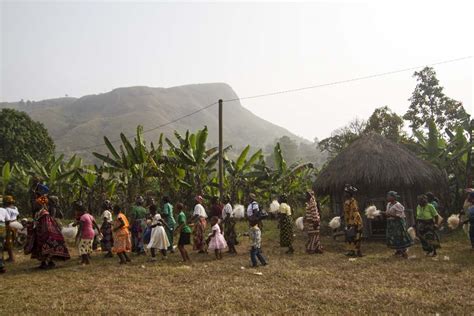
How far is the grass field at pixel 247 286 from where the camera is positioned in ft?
19.4

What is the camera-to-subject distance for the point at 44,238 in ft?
29.0

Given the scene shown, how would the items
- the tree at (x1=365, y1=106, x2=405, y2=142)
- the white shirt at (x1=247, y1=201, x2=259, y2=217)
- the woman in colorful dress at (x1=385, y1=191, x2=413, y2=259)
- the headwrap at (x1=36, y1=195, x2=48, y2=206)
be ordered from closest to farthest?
the headwrap at (x1=36, y1=195, x2=48, y2=206) → the woman in colorful dress at (x1=385, y1=191, x2=413, y2=259) → the white shirt at (x1=247, y1=201, x2=259, y2=217) → the tree at (x1=365, y1=106, x2=405, y2=142)

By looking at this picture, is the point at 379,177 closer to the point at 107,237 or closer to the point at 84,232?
the point at 107,237

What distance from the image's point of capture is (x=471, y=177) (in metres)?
15.7

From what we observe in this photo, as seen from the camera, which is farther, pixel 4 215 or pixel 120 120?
pixel 120 120

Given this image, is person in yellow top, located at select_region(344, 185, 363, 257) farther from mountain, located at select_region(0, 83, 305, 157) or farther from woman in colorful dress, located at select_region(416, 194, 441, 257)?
mountain, located at select_region(0, 83, 305, 157)

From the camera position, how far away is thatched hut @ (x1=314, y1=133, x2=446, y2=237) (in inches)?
550

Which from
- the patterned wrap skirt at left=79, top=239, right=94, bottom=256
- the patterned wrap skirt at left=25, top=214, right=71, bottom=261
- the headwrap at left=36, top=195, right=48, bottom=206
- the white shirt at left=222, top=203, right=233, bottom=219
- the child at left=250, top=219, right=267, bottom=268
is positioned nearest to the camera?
the patterned wrap skirt at left=25, top=214, right=71, bottom=261

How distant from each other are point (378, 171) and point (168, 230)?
7871 millimetres

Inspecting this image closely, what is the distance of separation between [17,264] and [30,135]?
993 inches

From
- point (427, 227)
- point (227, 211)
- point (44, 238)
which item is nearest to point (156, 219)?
point (227, 211)

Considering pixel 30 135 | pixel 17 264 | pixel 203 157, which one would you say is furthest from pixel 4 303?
pixel 30 135

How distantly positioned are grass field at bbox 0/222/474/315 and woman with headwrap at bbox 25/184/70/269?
391 millimetres

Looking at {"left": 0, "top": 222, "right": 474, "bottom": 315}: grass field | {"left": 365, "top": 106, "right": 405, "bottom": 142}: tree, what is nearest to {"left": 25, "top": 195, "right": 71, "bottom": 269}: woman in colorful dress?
{"left": 0, "top": 222, "right": 474, "bottom": 315}: grass field
